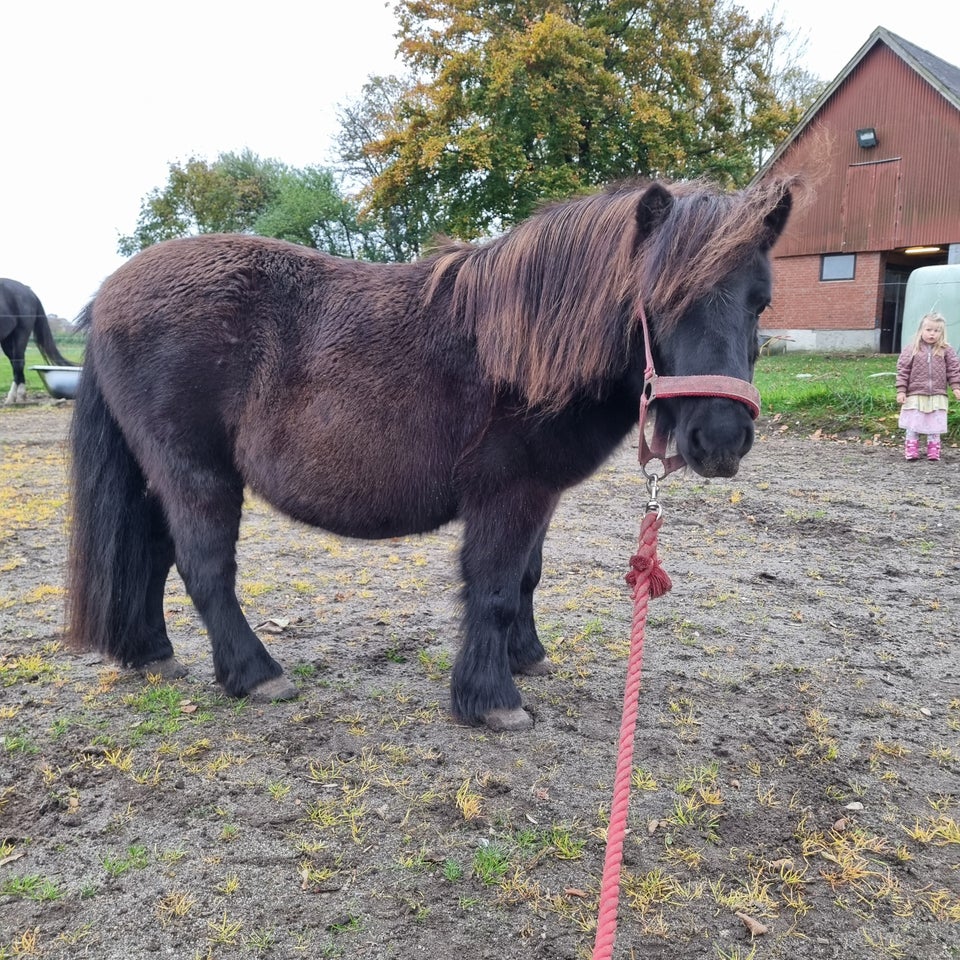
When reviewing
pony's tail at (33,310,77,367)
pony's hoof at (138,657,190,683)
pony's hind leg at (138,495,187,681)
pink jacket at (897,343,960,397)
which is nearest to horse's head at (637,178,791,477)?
pony's hind leg at (138,495,187,681)

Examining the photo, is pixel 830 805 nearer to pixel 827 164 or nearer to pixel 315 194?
pixel 827 164

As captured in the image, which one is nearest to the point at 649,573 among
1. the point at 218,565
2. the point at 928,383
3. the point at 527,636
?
the point at 527,636

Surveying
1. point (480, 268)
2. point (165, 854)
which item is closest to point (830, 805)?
point (165, 854)

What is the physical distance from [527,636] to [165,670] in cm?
177

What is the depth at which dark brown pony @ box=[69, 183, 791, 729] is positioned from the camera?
9.00 ft

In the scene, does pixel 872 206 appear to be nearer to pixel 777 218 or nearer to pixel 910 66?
pixel 910 66

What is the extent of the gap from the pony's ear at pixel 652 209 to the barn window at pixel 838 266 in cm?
2336

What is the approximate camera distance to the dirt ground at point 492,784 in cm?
197

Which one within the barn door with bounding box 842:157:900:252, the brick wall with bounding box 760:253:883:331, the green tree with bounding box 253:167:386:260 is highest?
the green tree with bounding box 253:167:386:260

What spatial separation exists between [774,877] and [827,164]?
2.39m

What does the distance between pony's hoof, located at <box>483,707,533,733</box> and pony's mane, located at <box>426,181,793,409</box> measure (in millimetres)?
1309

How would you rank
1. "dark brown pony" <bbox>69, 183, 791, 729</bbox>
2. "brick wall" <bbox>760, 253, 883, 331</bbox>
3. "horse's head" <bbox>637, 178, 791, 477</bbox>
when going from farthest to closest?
"brick wall" <bbox>760, 253, 883, 331</bbox>
"dark brown pony" <bbox>69, 183, 791, 729</bbox>
"horse's head" <bbox>637, 178, 791, 477</bbox>

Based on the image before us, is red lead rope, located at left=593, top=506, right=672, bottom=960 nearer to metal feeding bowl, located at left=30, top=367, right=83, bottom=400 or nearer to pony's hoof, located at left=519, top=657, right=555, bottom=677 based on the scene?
pony's hoof, located at left=519, top=657, right=555, bottom=677

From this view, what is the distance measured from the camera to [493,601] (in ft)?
9.61
